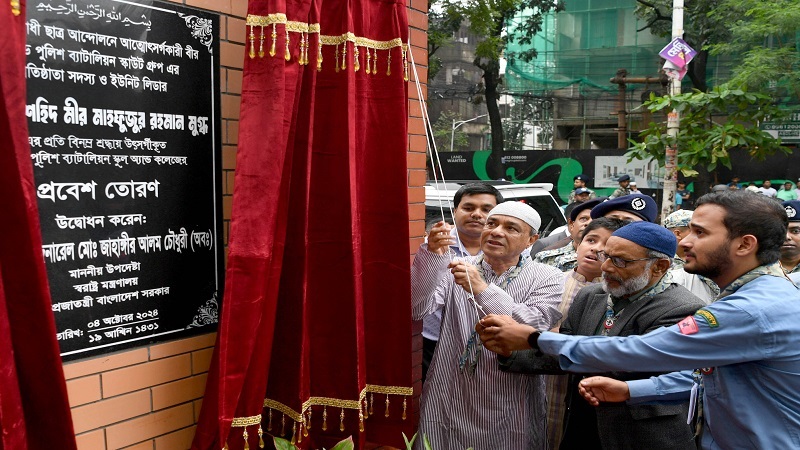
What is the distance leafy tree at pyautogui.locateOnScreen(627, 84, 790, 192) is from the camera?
888 centimetres

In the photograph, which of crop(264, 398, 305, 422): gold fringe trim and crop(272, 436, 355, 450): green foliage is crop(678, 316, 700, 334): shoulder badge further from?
crop(264, 398, 305, 422): gold fringe trim

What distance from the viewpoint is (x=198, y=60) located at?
7.65 feet

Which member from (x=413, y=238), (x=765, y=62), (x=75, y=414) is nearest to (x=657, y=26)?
(x=765, y=62)

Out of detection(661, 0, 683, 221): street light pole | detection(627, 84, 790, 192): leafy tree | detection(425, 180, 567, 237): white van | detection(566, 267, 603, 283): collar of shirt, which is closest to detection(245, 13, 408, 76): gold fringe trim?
detection(566, 267, 603, 283): collar of shirt

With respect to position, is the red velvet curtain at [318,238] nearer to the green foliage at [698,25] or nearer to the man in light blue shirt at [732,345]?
the man in light blue shirt at [732,345]

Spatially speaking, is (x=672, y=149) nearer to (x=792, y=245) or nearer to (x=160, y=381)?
(x=792, y=245)

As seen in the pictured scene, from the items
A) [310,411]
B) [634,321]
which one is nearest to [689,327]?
[634,321]

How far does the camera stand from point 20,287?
174cm

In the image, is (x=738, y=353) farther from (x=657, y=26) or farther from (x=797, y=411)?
(x=657, y=26)

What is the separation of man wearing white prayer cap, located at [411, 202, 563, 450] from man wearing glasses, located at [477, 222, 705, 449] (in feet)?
0.50

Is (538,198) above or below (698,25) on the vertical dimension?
below

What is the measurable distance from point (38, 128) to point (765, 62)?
19.0m

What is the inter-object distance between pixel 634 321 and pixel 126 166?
210 centimetres

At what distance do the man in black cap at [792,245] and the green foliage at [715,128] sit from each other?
4.13 m
